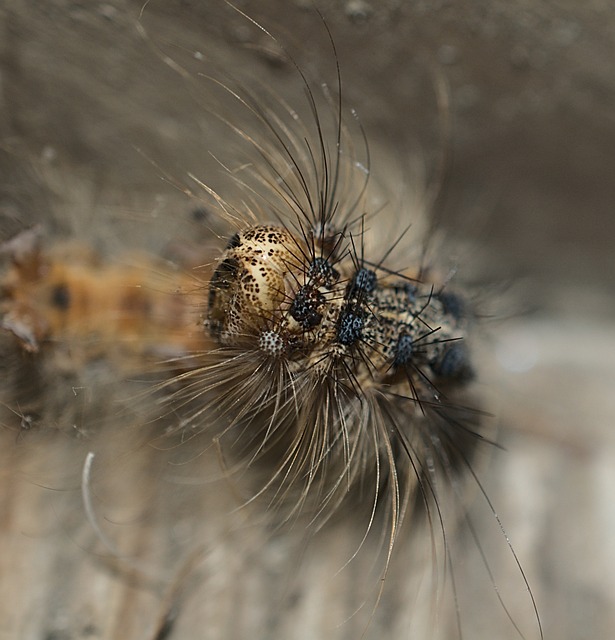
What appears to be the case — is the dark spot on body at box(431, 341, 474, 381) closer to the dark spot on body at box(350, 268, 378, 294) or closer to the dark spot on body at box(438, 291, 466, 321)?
the dark spot on body at box(438, 291, 466, 321)

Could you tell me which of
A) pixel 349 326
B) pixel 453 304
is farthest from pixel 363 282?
pixel 453 304

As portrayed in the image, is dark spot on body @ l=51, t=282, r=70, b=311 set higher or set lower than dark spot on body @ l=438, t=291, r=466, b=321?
lower

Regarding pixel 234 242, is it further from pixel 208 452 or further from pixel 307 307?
pixel 208 452

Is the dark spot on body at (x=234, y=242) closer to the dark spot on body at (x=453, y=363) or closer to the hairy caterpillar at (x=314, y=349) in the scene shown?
the hairy caterpillar at (x=314, y=349)

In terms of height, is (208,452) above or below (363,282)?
below

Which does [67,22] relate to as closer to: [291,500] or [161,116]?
[161,116]

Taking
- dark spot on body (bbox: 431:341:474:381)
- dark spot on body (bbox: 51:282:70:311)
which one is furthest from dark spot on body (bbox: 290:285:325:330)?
dark spot on body (bbox: 51:282:70:311)
